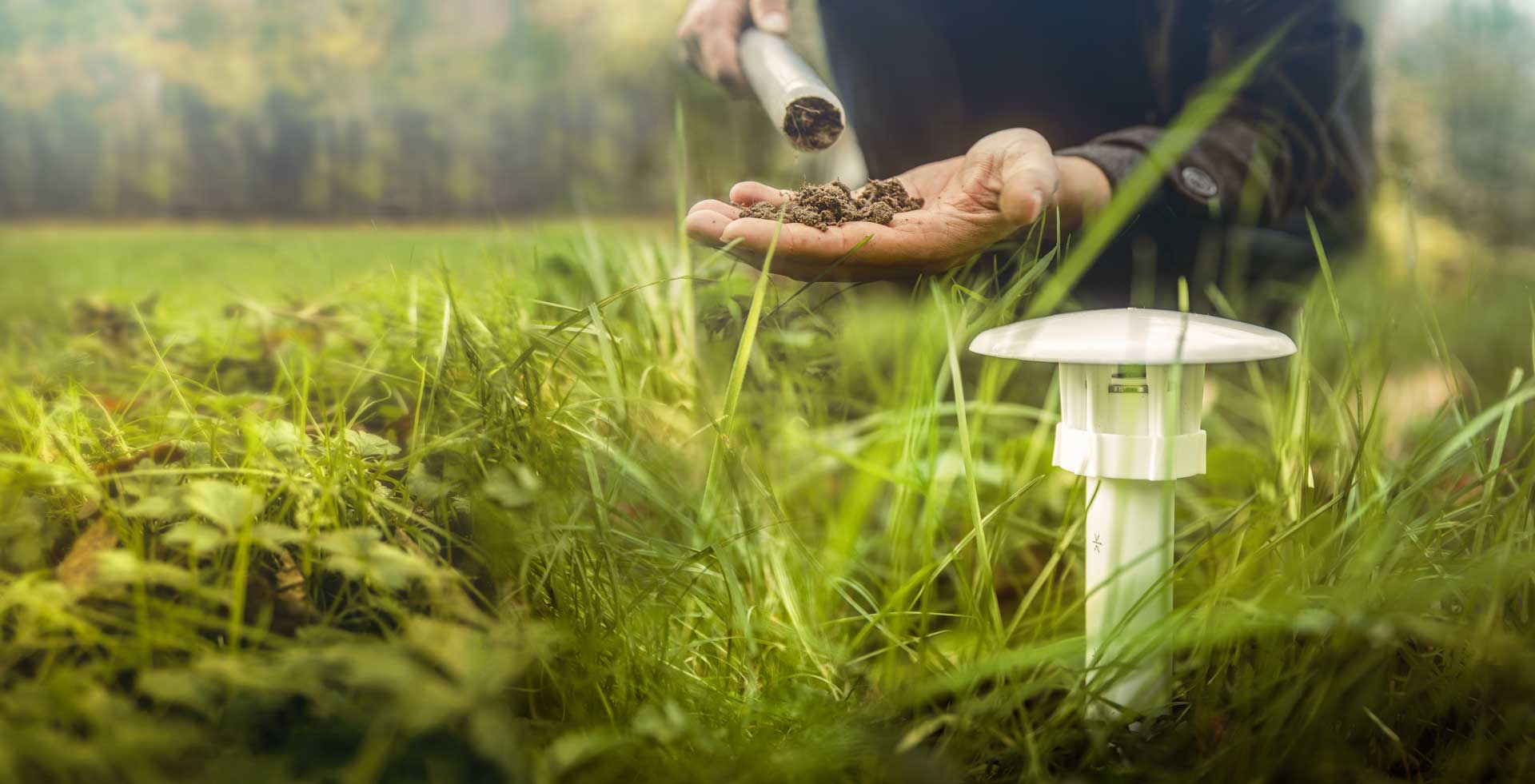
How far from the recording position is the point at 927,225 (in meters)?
0.97

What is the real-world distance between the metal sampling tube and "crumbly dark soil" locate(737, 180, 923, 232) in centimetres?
8

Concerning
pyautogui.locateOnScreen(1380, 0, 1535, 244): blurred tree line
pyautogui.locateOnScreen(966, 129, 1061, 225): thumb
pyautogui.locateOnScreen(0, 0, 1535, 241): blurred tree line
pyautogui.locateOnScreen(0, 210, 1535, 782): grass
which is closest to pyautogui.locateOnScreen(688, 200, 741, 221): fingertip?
pyautogui.locateOnScreen(0, 210, 1535, 782): grass

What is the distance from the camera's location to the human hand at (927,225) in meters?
0.91

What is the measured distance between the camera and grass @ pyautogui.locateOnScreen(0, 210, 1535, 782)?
593 mm

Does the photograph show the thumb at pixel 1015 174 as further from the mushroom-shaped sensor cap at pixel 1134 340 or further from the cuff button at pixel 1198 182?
the cuff button at pixel 1198 182

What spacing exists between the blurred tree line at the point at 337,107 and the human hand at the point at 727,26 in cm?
27

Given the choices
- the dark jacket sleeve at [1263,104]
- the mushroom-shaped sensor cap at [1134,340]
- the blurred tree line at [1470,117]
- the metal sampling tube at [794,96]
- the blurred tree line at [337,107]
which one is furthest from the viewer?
the blurred tree line at [1470,117]

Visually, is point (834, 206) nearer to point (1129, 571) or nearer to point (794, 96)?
point (794, 96)

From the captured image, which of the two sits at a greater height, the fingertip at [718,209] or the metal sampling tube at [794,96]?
the metal sampling tube at [794,96]

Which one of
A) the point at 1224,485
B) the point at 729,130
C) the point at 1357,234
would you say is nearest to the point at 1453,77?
the point at 1357,234

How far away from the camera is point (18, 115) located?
2.21 meters

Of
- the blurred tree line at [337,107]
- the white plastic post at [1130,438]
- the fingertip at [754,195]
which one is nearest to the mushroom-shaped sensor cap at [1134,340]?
the white plastic post at [1130,438]

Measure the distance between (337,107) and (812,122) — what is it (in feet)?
6.89

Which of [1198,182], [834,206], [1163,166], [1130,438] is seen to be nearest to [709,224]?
[834,206]
